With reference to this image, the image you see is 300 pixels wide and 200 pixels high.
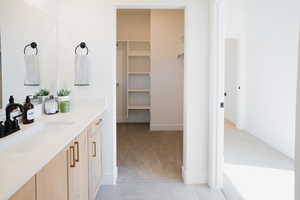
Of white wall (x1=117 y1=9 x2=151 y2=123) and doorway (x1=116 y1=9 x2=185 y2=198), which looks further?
white wall (x1=117 y1=9 x2=151 y2=123)

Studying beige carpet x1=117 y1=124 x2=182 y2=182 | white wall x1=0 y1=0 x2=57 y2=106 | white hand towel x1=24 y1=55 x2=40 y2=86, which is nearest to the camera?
white wall x1=0 y1=0 x2=57 y2=106

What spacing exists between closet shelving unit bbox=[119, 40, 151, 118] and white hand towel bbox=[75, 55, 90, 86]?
370cm

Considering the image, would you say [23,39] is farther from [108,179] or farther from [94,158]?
[108,179]

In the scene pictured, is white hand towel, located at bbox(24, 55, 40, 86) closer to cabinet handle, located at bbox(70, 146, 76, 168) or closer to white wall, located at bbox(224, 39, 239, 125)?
cabinet handle, located at bbox(70, 146, 76, 168)

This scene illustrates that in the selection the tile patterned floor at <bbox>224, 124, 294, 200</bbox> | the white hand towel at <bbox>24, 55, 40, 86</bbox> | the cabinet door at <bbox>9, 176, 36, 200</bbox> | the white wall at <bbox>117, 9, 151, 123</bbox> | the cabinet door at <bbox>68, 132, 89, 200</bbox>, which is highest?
the white wall at <bbox>117, 9, 151, 123</bbox>

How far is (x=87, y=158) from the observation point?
2.28 m

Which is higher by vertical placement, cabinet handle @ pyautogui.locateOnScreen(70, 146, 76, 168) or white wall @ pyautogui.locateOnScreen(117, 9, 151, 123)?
white wall @ pyautogui.locateOnScreen(117, 9, 151, 123)

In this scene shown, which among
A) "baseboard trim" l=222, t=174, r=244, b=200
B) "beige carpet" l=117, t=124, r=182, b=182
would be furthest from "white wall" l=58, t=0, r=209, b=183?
"beige carpet" l=117, t=124, r=182, b=182

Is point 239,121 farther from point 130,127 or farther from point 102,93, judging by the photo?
point 102,93

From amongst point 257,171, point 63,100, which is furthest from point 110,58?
point 257,171

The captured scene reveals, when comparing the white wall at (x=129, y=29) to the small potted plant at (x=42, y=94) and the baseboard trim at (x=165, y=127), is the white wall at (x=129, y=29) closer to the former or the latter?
the baseboard trim at (x=165, y=127)

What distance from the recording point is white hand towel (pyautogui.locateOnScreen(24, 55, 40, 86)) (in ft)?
7.86

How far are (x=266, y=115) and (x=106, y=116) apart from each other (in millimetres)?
3102

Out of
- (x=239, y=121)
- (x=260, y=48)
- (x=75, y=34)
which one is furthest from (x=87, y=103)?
(x=239, y=121)
